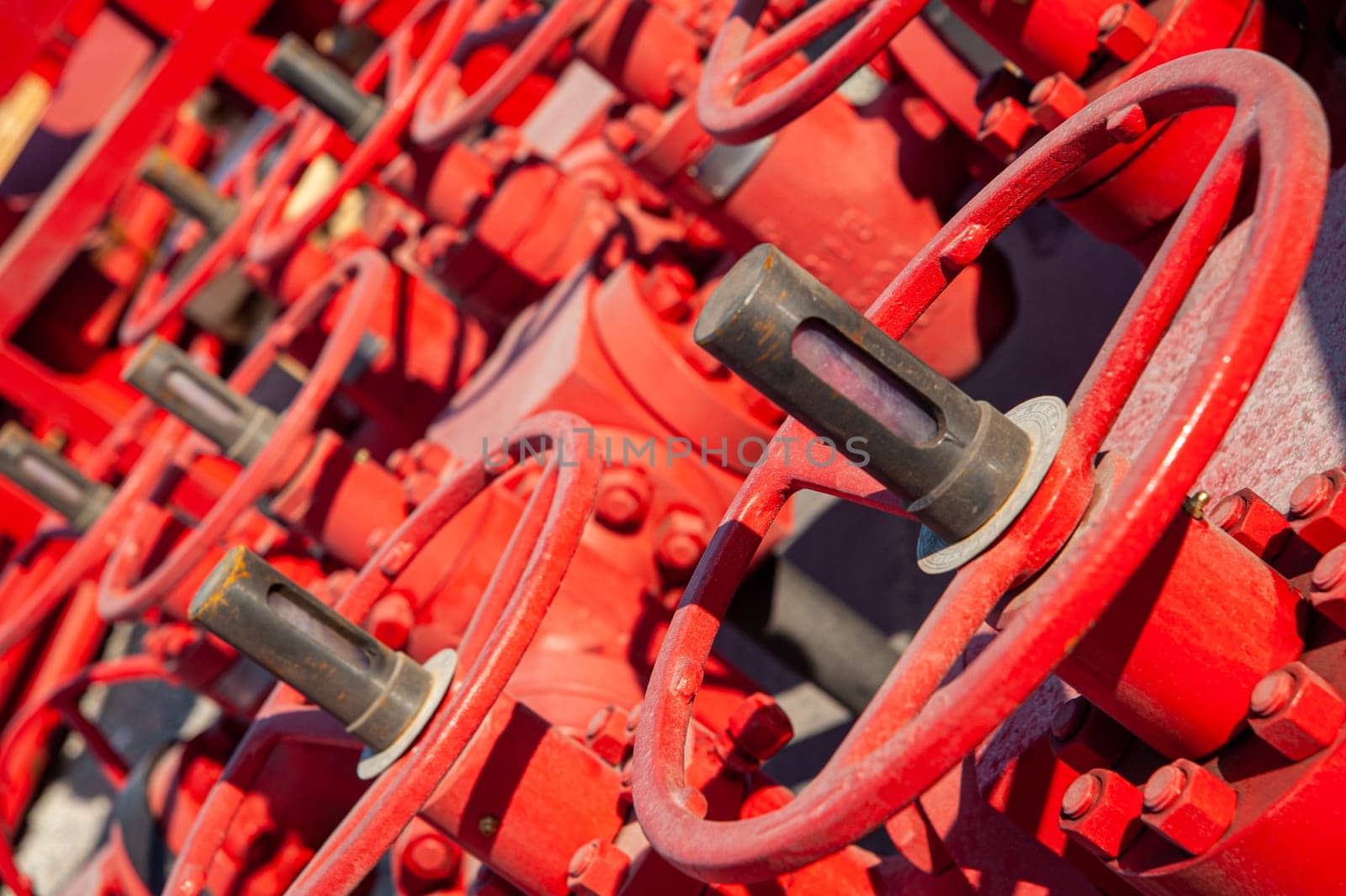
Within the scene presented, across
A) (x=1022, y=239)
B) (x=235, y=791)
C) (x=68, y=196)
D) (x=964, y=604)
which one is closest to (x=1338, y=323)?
(x=964, y=604)

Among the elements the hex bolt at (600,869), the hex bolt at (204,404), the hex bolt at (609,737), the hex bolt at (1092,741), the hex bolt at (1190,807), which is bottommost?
the hex bolt at (204,404)

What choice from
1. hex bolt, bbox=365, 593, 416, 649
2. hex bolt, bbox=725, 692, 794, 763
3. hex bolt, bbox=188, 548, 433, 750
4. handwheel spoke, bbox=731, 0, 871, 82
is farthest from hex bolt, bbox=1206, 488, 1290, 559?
hex bolt, bbox=365, 593, 416, 649

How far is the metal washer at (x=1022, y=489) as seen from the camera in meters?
0.77

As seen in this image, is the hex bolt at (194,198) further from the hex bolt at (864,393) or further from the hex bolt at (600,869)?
the hex bolt at (864,393)

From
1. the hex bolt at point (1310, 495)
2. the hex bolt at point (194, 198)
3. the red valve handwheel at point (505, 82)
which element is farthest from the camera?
the hex bolt at point (194, 198)

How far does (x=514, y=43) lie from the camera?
235 centimetres

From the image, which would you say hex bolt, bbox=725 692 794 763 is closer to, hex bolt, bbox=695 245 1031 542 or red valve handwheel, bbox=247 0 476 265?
hex bolt, bbox=695 245 1031 542

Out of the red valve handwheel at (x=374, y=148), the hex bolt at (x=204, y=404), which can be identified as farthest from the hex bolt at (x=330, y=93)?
the hex bolt at (x=204, y=404)

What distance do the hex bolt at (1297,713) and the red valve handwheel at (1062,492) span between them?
22 centimetres

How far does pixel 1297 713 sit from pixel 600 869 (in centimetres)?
59

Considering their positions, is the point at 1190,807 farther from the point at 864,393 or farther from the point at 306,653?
the point at 306,653

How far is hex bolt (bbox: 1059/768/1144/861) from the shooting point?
3.02 ft

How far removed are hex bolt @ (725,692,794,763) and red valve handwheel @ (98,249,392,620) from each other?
64 cm

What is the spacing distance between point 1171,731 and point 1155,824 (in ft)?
0.22
